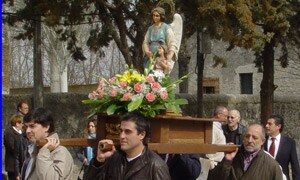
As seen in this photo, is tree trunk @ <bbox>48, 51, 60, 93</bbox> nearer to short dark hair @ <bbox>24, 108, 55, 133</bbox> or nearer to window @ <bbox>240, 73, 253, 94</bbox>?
window @ <bbox>240, 73, 253, 94</bbox>

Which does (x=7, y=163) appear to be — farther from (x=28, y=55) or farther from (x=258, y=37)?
(x=28, y=55)

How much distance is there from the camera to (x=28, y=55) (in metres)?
49.2

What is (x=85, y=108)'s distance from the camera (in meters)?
23.7

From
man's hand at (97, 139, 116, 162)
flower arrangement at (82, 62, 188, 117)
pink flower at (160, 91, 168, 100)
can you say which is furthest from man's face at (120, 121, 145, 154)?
pink flower at (160, 91, 168, 100)

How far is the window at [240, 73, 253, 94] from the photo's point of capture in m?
35.8

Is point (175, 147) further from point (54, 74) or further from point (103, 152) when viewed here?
point (54, 74)

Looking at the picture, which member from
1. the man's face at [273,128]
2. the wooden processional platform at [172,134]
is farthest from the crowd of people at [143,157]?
the man's face at [273,128]

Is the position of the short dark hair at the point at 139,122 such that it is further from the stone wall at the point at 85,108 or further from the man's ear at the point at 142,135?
the stone wall at the point at 85,108

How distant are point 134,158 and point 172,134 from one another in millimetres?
674

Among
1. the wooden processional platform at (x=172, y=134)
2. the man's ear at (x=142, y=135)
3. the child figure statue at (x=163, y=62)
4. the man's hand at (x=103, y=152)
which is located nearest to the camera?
the man's ear at (x=142, y=135)

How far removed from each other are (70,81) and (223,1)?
38.1 m

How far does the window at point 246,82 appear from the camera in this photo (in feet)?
118

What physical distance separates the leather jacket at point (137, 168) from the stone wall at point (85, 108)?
16849 mm

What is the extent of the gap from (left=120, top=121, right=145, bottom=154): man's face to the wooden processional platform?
318 millimetres
